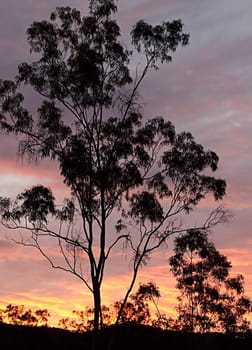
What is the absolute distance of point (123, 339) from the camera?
34312 millimetres

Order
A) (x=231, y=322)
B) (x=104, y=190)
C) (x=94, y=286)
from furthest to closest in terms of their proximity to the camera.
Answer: (x=231, y=322) → (x=104, y=190) → (x=94, y=286)

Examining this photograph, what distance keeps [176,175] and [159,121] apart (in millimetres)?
2517

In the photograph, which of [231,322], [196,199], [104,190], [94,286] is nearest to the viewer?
[94,286]

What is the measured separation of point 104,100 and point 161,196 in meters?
4.86

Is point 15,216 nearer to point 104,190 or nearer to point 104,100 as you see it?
point 104,190

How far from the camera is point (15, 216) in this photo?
28328 millimetres

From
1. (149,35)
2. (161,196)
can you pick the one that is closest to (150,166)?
(161,196)

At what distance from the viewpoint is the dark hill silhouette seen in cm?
3117

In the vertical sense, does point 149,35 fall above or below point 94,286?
above

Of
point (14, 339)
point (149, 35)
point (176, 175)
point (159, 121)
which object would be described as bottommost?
point (14, 339)

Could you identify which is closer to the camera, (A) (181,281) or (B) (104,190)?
(B) (104,190)

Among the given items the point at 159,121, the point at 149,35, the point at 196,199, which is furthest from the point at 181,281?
the point at 149,35

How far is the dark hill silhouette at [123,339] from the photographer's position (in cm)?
3117

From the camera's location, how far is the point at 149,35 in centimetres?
2927
